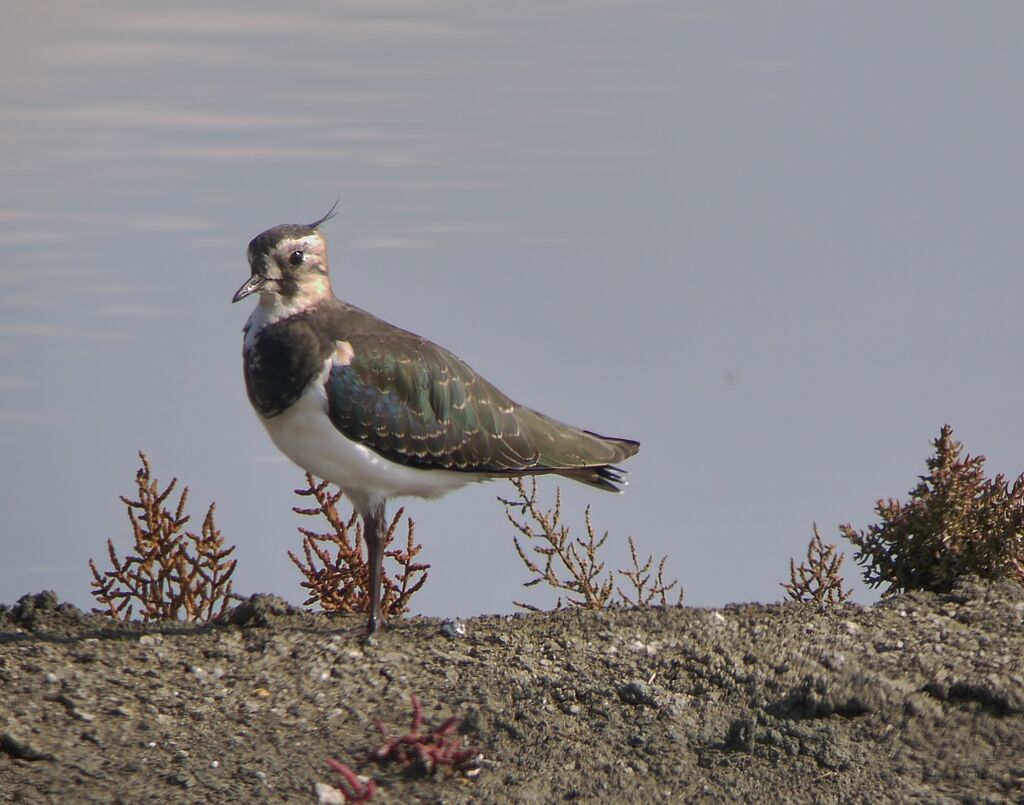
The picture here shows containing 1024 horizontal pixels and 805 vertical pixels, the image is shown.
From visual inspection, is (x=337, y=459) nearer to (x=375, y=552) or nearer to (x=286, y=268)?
(x=375, y=552)

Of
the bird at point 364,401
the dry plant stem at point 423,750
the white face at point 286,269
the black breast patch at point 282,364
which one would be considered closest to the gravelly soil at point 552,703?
the dry plant stem at point 423,750

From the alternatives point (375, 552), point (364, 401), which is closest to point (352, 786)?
point (375, 552)

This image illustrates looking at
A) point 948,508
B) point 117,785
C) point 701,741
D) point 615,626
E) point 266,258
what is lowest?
point 117,785

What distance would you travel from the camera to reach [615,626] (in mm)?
8445

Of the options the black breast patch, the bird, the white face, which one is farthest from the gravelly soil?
the white face

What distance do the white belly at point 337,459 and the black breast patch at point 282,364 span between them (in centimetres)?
7

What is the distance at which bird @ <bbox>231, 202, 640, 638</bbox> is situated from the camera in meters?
8.01

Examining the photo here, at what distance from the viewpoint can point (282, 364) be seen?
7.98 m

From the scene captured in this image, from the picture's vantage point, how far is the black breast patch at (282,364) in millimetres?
7961

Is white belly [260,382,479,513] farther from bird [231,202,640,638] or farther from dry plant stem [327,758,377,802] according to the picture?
dry plant stem [327,758,377,802]

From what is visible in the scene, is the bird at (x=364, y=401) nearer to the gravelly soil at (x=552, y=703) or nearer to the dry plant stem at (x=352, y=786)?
the gravelly soil at (x=552, y=703)

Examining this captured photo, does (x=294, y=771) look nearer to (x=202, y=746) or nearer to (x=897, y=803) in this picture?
(x=202, y=746)

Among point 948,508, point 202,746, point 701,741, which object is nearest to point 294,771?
point 202,746

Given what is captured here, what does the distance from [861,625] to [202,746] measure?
3.73 metres
